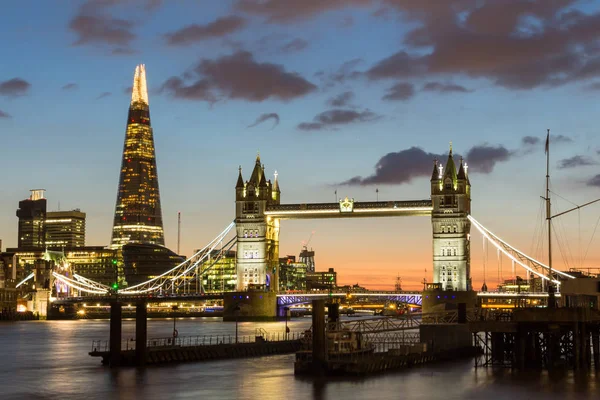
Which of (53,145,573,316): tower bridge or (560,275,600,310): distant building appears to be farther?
(53,145,573,316): tower bridge

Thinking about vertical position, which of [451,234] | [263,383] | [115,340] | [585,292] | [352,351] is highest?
[451,234]

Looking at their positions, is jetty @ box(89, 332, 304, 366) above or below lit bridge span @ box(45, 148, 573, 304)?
below

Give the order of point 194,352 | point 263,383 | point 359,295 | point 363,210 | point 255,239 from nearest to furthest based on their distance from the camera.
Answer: point 263,383 < point 194,352 < point 363,210 < point 359,295 < point 255,239

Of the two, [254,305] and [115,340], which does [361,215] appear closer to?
[254,305]

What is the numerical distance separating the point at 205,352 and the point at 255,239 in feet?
313

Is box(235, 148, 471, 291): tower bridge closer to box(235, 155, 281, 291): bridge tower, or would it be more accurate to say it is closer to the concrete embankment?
box(235, 155, 281, 291): bridge tower

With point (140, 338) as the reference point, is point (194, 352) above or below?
below

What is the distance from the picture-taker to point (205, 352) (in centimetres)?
8881

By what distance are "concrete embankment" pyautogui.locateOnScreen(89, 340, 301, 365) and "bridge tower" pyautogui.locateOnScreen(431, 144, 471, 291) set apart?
7265 centimetres

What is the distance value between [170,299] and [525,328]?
121 meters

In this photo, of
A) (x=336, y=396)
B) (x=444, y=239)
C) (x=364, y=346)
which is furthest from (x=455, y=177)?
(x=336, y=396)

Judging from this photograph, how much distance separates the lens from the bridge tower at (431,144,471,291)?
564 ft

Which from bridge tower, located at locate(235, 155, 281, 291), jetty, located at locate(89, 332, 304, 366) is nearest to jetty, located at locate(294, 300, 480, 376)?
jetty, located at locate(89, 332, 304, 366)

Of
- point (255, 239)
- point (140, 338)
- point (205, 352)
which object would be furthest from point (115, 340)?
point (255, 239)
